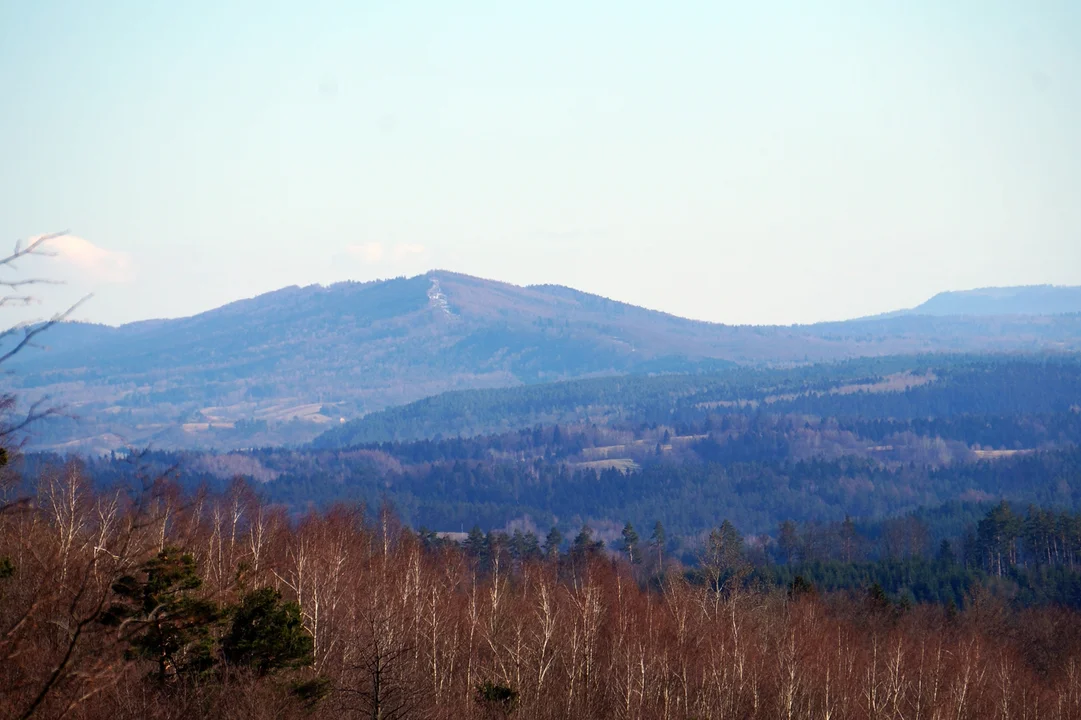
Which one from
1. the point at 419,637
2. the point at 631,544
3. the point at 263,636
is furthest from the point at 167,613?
the point at 631,544

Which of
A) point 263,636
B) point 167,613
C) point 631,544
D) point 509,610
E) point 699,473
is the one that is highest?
point 167,613

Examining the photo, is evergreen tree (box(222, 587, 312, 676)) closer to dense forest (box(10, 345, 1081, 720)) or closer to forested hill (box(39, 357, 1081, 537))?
dense forest (box(10, 345, 1081, 720))

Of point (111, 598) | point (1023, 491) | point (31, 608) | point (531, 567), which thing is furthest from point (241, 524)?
point (1023, 491)

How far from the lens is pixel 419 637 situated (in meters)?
34.8

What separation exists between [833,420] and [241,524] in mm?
144838

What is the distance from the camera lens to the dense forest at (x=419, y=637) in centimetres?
1360

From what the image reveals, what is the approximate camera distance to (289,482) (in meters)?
147

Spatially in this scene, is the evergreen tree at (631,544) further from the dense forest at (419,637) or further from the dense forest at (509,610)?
the dense forest at (419,637)

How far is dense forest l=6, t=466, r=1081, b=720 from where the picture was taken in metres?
13.6

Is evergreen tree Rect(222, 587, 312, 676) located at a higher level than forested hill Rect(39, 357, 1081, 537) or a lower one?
→ higher

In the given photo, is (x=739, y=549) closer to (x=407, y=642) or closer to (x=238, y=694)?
(x=407, y=642)

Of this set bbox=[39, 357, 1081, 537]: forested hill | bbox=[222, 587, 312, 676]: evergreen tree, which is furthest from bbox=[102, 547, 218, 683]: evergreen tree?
bbox=[39, 357, 1081, 537]: forested hill

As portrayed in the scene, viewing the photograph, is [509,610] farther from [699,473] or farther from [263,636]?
[699,473]

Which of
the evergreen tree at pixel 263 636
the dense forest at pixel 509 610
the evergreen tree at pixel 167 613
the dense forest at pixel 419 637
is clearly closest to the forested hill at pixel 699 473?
the dense forest at pixel 509 610
